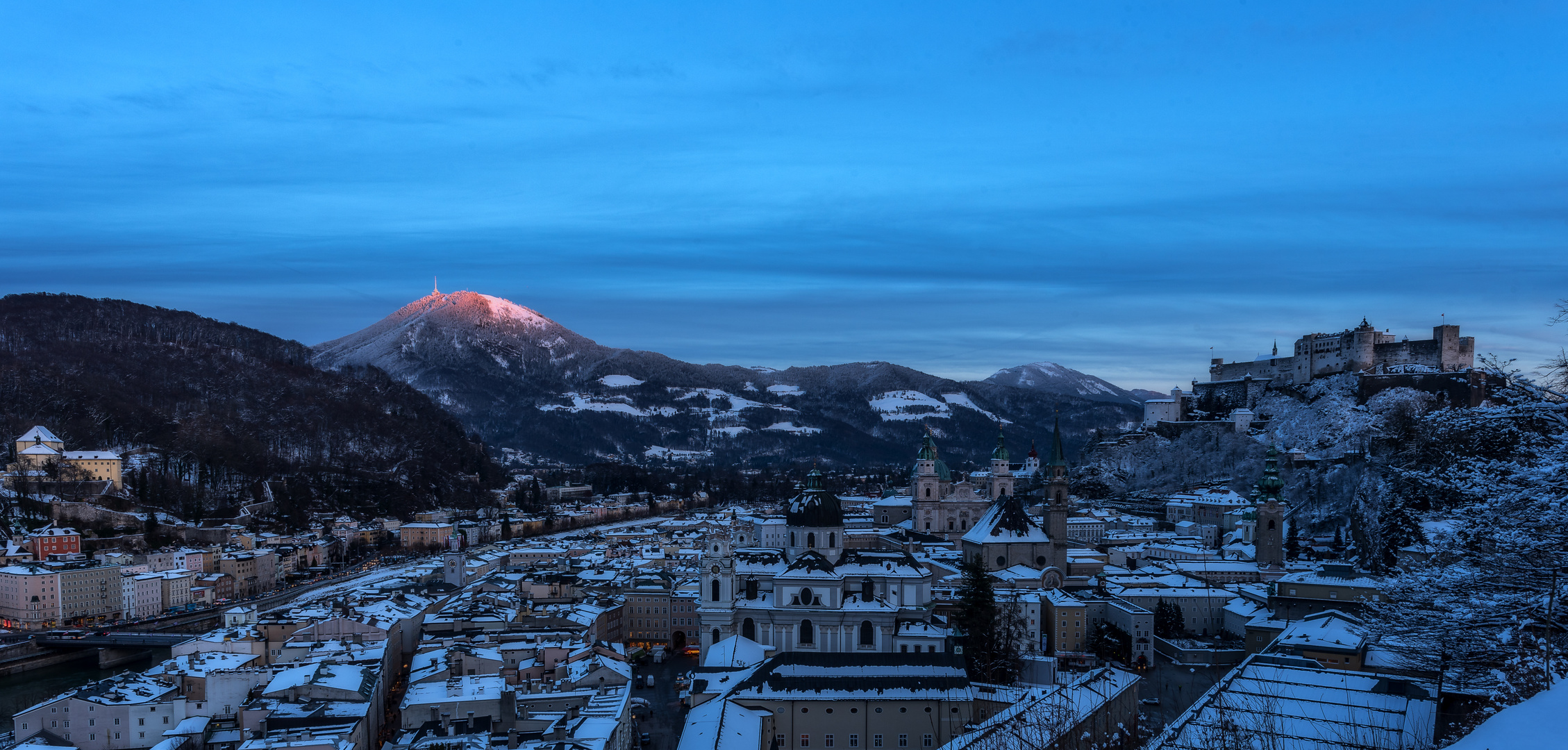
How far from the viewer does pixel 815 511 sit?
3303 cm

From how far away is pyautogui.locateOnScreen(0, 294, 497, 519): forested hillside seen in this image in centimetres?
7650

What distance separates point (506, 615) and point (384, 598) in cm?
631

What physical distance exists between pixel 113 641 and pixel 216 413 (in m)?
61.5

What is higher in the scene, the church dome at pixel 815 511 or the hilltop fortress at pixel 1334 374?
the hilltop fortress at pixel 1334 374

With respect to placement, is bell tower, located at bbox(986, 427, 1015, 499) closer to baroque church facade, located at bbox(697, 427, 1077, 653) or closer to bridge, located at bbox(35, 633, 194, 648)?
baroque church facade, located at bbox(697, 427, 1077, 653)

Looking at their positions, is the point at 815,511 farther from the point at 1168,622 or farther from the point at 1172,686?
the point at 1168,622

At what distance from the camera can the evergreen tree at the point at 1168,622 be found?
34.6 metres

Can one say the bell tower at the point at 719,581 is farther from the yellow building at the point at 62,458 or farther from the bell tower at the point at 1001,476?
the yellow building at the point at 62,458

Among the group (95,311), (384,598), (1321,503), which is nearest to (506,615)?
(384,598)

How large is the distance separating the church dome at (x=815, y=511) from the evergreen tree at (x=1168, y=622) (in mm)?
10355

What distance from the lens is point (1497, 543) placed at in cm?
1028

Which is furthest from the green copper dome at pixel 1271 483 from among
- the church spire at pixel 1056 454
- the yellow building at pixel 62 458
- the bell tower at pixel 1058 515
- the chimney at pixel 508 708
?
the yellow building at pixel 62 458

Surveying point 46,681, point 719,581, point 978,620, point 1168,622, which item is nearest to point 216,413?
point 46,681

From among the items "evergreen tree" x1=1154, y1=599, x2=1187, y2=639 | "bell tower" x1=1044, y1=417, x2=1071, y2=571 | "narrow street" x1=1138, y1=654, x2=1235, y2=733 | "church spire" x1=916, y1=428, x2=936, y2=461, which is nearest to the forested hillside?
"church spire" x1=916, y1=428, x2=936, y2=461
